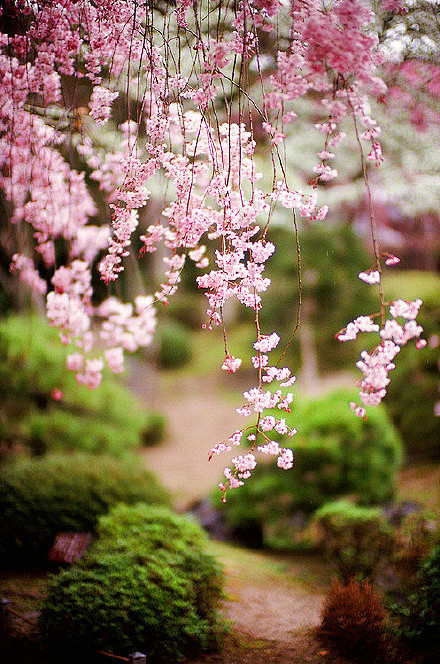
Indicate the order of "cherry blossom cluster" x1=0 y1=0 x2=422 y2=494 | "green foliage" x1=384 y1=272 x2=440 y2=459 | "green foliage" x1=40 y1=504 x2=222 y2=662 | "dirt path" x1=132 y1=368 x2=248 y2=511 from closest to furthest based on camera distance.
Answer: "cherry blossom cluster" x1=0 y1=0 x2=422 y2=494 < "green foliage" x1=40 y1=504 x2=222 y2=662 < "green foliage" x1=384 y1=272 x2=440 y2=459 < "dirt path" x1=132 y1=368 x2=248 y2=511

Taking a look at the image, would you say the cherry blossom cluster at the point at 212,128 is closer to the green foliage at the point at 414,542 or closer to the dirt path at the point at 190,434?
the green foliage at the point at 414,542

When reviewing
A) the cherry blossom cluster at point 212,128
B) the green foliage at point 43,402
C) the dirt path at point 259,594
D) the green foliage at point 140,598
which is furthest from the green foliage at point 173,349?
the green foliage at point 140,598

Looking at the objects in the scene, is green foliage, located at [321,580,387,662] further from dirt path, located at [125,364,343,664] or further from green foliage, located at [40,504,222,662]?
green foliage, located at [40,504,222,662]

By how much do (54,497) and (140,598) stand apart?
140 cm

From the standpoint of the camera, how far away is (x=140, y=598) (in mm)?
2557

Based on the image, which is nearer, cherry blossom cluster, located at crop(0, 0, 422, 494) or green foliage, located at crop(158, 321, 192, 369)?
cherry blossom cluster, located at crop(0, 0, 422, 494)

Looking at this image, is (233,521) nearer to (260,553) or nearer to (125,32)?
(260,553)

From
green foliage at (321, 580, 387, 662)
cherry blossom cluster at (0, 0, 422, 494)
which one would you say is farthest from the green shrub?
green foliage at (321, 580, 387, 662)

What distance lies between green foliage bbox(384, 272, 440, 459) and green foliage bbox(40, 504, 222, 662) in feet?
14.8

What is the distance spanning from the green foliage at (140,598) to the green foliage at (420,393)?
178 inches

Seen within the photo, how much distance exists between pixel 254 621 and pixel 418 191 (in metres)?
4.38

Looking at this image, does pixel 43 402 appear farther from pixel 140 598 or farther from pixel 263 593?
pixel 140 598

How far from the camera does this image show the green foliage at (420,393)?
21.7ft

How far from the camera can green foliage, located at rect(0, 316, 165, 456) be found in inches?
207
